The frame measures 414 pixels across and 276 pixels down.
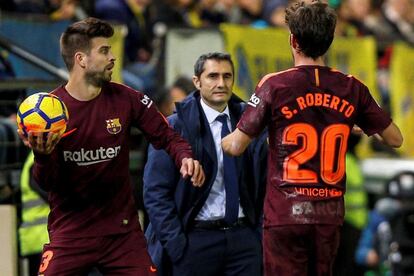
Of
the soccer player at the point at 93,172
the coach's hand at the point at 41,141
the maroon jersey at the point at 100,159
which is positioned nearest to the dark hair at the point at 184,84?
the maroon jersey at the point at 100,159

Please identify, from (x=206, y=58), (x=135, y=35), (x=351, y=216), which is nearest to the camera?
Result: (x=206, y=58)

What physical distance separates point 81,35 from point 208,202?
1537 millimetres

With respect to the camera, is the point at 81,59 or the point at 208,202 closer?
the point at 81,59

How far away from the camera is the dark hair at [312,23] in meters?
6.79

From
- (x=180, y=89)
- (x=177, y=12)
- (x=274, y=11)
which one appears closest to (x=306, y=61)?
(x=180, y=89)

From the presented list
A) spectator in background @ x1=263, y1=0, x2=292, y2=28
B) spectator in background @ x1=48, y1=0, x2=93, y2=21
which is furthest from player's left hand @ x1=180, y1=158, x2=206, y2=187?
spectator in background @ x1=263, y1=0, x2=292, y2=28

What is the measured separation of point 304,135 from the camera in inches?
269

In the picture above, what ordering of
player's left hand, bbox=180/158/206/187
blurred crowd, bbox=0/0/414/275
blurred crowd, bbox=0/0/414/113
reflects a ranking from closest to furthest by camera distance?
player's left hand, bbox=180/158/206/187 → blurred crowd, bbox=0/0/414/275 → blurred crowd, bbox=0/0/414/113

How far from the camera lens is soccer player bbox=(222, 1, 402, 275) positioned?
6832 millimetres

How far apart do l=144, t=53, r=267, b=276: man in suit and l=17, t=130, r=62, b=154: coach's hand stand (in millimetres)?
1437

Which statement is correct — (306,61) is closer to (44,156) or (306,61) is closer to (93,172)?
(93,172)

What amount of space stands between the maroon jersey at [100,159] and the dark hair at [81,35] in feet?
0.75

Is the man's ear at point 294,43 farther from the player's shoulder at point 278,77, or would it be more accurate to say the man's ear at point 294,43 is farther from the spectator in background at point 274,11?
the spectator in background at point 274,11

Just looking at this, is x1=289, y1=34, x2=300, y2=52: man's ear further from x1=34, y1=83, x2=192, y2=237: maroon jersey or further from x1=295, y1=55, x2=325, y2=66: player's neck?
x1=34, y1=83, x2=192, y2=237: maroon jersey
